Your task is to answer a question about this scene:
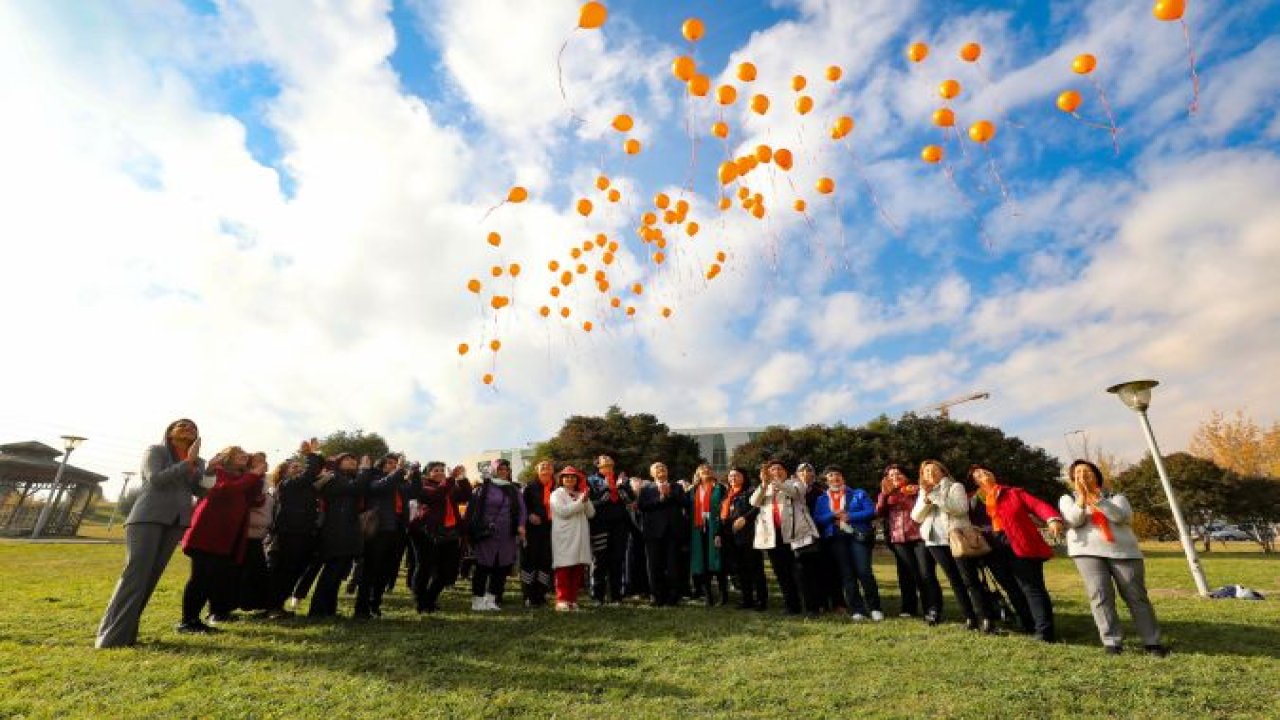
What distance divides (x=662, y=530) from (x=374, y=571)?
148 inches

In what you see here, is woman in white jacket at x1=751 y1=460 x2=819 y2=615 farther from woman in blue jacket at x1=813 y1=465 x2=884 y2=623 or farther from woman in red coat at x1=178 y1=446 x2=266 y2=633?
woman in red coat at x1=178 y1=446 x2=266 y2=633

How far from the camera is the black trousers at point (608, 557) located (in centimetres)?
869

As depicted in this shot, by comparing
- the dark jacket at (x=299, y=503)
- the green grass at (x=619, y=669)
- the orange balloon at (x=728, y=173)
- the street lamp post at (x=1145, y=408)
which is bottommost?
the green grass at (x=619, y=669)

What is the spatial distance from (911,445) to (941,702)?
3233cm

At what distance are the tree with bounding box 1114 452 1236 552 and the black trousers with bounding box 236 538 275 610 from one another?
41292mm

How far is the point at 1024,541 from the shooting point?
6129mm

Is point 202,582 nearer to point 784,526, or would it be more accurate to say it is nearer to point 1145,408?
point 784,526

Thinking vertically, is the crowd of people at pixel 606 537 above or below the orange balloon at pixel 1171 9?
below

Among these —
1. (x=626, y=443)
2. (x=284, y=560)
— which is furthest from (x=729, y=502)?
(x=626, y=443)

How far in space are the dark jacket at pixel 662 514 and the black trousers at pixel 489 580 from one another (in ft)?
6.72

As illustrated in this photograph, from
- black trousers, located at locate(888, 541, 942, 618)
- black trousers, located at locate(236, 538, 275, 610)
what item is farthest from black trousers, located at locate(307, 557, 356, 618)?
black trousers, located at locate(888, 541, 942, 618)

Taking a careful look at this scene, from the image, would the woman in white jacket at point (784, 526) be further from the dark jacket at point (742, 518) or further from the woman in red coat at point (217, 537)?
the woman in red coat at point (217, 537)

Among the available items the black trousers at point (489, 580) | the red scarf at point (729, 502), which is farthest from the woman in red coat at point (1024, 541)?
the black trousers at point (489, 580)

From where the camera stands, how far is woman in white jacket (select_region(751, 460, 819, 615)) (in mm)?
7766
